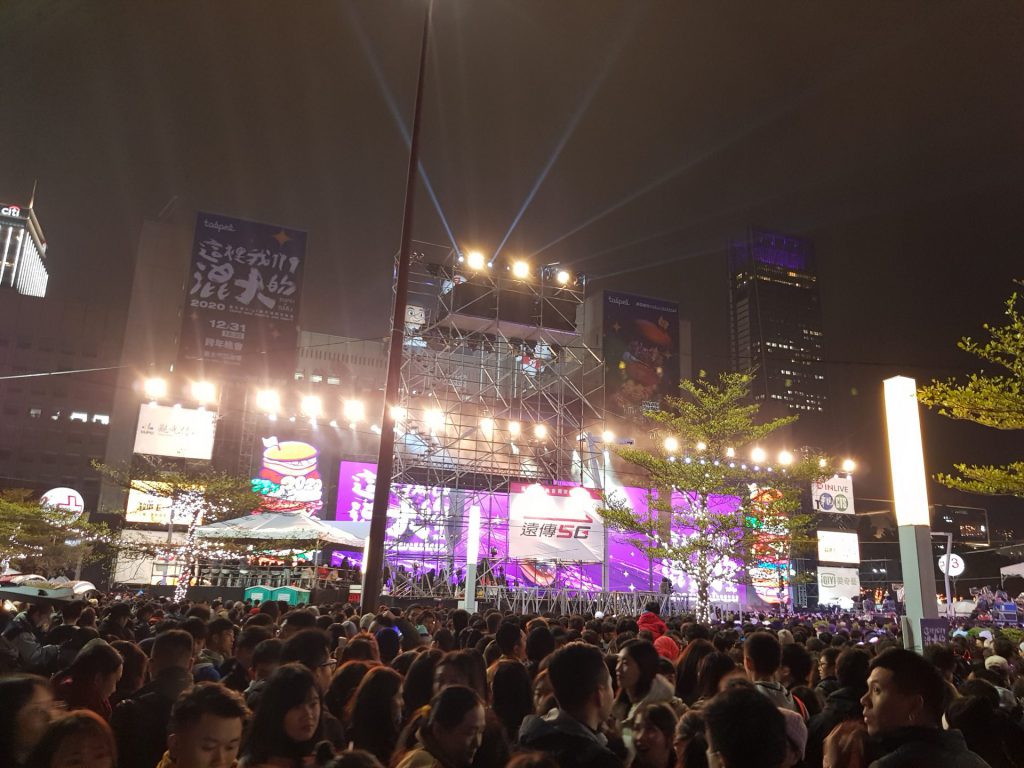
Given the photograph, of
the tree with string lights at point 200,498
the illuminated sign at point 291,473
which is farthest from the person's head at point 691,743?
the illuminated sign at point 291,473

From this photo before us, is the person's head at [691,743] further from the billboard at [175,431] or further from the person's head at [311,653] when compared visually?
the billboard at [175,431]

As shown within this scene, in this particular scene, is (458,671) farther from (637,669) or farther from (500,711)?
(637,669)

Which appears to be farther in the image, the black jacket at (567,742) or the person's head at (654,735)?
the person's head at (654,735)

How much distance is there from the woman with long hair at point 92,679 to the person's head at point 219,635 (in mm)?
2643

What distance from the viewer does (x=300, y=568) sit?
2256cm

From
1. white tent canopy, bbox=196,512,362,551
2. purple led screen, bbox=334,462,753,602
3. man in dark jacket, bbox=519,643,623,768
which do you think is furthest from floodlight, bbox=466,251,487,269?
man in dark jacket, bbox=519,643,623,768

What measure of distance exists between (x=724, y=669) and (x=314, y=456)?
134ft

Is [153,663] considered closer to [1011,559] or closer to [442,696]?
[442,696]

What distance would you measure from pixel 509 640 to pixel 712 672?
2.08 m

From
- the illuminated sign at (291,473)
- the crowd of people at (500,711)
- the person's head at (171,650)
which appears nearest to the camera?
the crowd of people at (500,711)

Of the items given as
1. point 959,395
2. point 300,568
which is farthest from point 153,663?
point 300,568

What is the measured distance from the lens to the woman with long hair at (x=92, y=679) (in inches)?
179

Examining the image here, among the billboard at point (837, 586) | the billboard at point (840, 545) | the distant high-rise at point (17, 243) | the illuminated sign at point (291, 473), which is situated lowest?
the billboard at point (837, 586)

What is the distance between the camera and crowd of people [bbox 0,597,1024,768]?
2.84m
